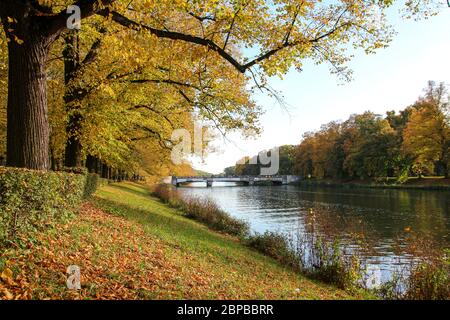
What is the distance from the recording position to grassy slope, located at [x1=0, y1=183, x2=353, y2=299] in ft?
18.3

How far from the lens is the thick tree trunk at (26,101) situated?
8.05m

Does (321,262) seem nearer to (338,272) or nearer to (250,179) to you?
(338,272)

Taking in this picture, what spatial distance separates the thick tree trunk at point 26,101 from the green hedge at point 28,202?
0.82m

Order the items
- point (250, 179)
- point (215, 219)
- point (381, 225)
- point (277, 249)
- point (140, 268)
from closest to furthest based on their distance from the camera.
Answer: point (140, 268), point (277, 249), point (215, 219), point (381, 225), point (250, 179)

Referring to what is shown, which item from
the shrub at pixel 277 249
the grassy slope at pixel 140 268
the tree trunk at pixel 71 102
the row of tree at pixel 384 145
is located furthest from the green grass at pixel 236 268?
the row of tree at pixel 384 145

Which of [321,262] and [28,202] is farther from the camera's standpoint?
[321,262]

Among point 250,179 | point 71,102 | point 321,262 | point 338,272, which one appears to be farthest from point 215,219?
point 250,179

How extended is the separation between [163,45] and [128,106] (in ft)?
23.4

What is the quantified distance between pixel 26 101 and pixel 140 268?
442 cm

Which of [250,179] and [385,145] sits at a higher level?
[385,145]

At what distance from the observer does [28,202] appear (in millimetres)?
6754

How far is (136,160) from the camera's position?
33281 millimetres

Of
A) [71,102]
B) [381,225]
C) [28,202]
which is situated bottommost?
[381,225]

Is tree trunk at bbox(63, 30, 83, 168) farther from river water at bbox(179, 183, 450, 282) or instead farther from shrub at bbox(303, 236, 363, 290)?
shrub at bbox(303, 236, 363, 290)
